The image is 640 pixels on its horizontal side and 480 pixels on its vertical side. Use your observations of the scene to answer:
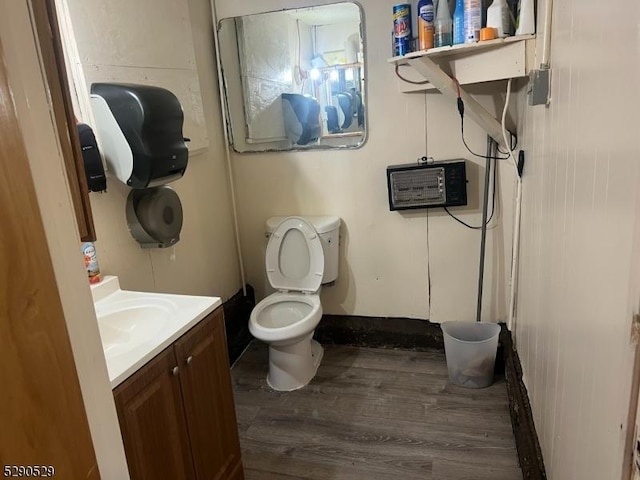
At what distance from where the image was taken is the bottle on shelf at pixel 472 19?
181cm

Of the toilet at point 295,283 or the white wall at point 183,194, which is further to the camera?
the toilet at point 295,283

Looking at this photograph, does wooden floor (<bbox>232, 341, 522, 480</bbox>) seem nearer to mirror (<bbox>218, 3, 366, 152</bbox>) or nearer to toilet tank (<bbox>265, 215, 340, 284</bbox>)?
toilet tank (<bbox>265, 215, 340, 284</bbox>)

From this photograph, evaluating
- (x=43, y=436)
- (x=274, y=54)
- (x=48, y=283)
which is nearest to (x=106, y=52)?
(x=274, y=54)

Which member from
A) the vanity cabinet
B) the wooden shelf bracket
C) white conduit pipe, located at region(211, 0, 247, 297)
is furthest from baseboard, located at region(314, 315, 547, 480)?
the vanity cabinet

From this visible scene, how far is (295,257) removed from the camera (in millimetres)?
2627

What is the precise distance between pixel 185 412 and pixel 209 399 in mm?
132

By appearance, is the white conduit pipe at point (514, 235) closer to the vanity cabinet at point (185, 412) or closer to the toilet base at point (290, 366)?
the toilet base at point (290, 366)

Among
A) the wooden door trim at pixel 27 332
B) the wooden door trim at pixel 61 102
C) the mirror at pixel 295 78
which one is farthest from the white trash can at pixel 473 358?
the wooden door trim at pixel 27 332

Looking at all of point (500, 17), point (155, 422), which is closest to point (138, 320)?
point (155, 422)

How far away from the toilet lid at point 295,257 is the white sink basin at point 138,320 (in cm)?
99

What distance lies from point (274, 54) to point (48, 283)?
2.22 metres

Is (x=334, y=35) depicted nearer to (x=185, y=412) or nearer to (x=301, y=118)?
(x=301, y=118)

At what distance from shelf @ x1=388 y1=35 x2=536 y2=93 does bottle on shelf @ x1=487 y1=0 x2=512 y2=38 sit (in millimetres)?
45

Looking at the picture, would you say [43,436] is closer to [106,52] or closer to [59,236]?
[59,236]
